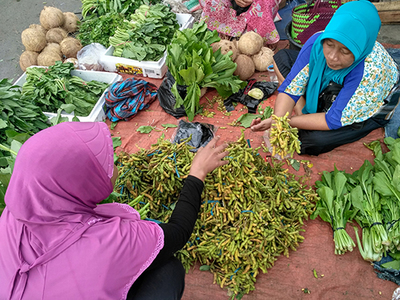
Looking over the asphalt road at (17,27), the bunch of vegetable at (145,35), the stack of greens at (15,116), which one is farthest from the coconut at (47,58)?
the stack of greens at (15,116)

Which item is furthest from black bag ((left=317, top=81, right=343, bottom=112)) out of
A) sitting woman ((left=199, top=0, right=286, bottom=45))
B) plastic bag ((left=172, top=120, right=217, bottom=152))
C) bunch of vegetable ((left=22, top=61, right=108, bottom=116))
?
bunch of vegetable ((left=22, top=61, right=108, bottom=116))

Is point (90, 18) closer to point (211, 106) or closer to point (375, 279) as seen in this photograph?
point (211, 106)

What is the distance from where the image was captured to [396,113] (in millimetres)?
3303

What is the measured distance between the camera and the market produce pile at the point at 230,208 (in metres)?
2.23

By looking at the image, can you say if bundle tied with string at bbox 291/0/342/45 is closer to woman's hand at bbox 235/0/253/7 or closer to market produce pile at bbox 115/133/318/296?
woman's hand at bbox 235/0/253/7

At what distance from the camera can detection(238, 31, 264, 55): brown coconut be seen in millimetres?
4125

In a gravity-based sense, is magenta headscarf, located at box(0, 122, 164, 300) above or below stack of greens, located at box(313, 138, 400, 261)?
above

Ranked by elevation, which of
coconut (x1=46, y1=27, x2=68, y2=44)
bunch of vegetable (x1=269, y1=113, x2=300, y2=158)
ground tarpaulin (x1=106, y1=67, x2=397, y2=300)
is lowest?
ground tarpaulin (x1=106, y1=67, x2=397, y2=300)

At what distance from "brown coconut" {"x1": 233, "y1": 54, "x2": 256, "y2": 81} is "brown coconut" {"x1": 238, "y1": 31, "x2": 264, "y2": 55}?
148mm

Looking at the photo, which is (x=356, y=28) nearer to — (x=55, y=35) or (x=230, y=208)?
(x=230, y=208)

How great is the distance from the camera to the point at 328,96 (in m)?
2.82

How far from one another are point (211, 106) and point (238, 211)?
6.72 ft

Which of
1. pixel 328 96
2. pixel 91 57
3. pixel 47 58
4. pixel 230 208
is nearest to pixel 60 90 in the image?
pixel 91 57

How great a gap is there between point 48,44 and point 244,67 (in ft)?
11.6
